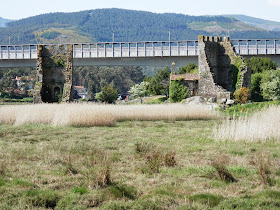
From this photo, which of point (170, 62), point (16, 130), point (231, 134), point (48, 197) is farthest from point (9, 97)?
point (48, 197)

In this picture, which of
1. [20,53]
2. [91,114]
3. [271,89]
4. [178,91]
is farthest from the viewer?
[20,53]

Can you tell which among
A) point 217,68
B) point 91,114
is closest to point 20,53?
point 217,68

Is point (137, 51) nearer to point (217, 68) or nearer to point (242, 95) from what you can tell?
point (217, 68)

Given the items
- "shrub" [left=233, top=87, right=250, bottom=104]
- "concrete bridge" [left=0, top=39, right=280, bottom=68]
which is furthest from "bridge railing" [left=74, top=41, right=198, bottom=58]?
"shrub" [left=233, top=87, right=250, bottom=104]

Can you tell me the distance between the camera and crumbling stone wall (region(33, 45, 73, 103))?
4072 cm

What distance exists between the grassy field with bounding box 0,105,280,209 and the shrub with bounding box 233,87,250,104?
75.3 feet

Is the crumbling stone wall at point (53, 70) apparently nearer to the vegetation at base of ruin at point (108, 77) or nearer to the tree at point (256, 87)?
the tree at point (256, 87)

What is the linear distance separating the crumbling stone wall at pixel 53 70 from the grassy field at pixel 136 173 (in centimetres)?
2258

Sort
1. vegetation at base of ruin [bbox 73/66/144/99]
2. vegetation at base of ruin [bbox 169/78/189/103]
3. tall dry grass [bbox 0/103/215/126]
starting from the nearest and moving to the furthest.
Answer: tall dry grass [bbox 0/103/215/126] < vegetation at base of ruin [bbox 169/78/189/103] < vegetation at base of ruin [bbox 73/66/144/99]

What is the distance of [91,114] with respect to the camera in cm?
2283

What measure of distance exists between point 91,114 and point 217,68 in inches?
1014

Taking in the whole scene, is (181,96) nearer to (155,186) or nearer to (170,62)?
(170,62)

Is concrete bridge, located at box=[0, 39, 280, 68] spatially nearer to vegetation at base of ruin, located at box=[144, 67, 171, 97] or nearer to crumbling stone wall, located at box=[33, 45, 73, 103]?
crumbling stone wall, located at box=[33, 45, 73, 103]

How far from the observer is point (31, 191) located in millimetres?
9805
